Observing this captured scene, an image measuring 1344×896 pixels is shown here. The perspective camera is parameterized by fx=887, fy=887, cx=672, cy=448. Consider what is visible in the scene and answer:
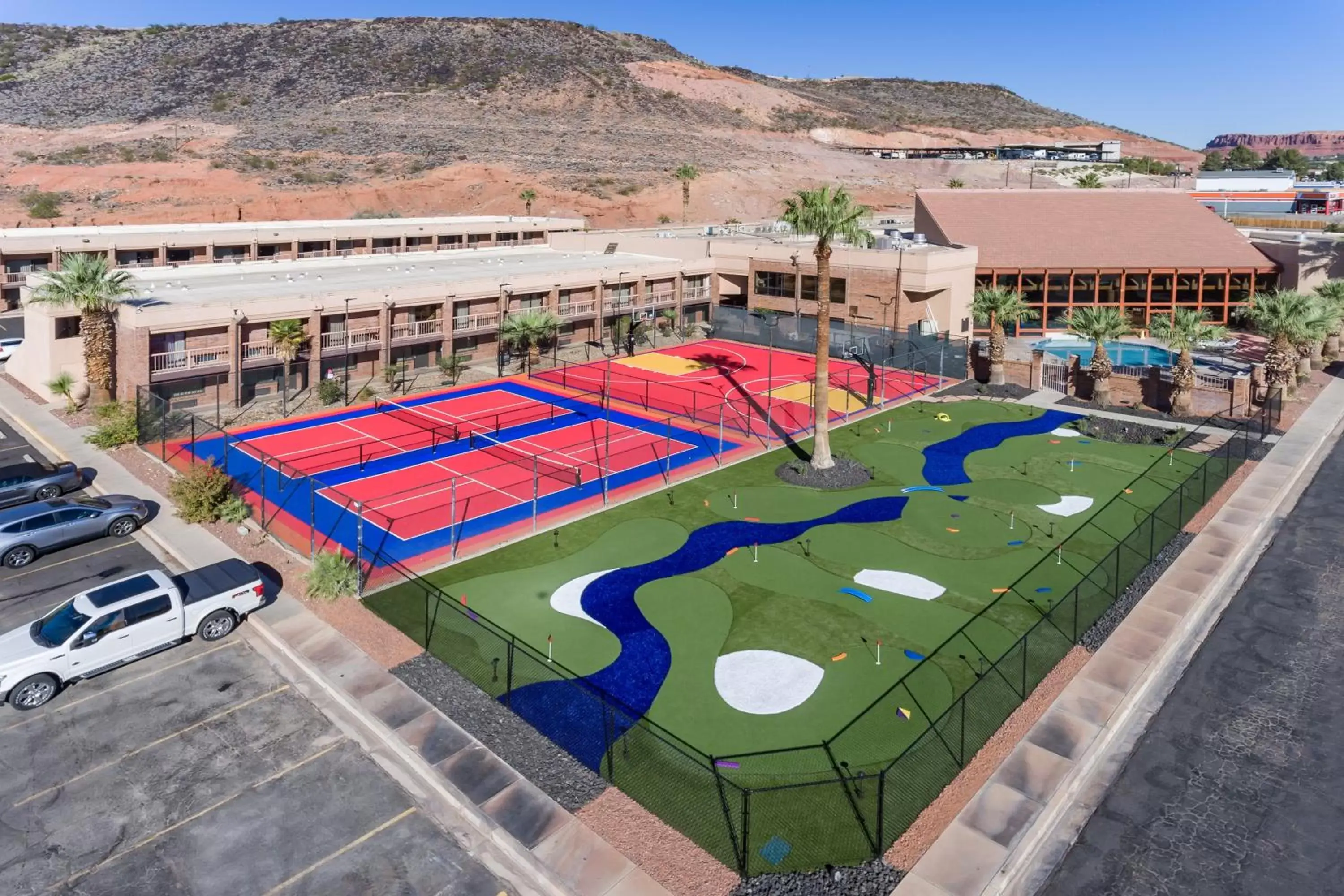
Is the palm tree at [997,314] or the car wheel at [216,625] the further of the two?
the palm tree at [997,314]

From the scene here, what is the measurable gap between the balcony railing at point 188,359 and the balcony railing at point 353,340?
5333mm

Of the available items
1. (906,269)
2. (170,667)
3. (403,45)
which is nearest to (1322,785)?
(170,667)

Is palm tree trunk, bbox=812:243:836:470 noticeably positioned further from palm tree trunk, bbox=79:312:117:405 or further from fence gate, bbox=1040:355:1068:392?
palm tree trunk, bbox=79:312:117:405

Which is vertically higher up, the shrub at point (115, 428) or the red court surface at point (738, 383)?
the red court surface at point (738, 383)

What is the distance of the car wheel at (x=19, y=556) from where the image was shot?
87.4ft

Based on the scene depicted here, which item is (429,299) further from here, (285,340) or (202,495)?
(202,495)

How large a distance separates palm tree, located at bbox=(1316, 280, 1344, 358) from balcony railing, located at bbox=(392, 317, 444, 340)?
50.7m

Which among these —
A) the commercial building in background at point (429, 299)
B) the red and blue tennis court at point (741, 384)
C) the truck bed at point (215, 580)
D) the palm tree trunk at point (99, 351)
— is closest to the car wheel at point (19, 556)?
the truck bed at point (215, 580)

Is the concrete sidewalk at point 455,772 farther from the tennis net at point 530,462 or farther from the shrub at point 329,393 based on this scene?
the shrub at point 329,393

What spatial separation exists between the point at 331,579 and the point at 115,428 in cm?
2087

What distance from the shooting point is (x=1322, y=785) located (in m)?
17.1

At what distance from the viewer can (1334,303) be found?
2109 inches

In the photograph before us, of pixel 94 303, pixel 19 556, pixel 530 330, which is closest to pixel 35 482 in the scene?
pixel 19 556

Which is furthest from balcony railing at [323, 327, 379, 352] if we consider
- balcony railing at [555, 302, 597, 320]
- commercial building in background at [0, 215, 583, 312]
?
commercial building in background at [0, 215, 583, 312]
